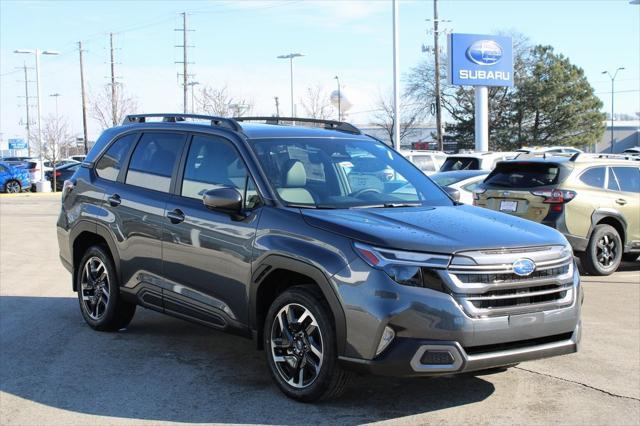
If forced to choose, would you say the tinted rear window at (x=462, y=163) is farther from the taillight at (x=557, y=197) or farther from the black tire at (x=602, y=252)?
the taillight at (x=557, y=197)

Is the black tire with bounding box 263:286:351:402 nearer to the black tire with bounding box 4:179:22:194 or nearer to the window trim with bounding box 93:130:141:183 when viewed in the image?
the window trim with bounding box 93:130:141:183

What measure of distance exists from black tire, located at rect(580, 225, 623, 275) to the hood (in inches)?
231

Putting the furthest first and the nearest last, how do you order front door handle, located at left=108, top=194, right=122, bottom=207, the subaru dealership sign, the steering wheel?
the subaru dealership sign
front door handle, located at left=108, top=194, right=122, bottom=207
the steering wheel

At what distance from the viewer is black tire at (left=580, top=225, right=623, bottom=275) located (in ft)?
35.5

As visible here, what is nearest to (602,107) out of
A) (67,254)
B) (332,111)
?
(332,111)

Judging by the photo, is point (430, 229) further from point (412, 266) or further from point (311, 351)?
point (311, 351)

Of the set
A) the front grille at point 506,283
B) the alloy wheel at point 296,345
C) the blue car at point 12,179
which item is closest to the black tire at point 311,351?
the alloy wheel at point 296,345

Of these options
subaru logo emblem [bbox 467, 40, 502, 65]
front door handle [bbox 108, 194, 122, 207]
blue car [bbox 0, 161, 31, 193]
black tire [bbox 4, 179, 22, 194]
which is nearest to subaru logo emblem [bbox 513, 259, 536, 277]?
front door handle [bbox 108, 194, 122, 207]

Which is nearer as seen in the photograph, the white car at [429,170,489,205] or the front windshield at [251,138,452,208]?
the front windshield at [251,138,452,208]

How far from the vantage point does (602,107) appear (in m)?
65.9

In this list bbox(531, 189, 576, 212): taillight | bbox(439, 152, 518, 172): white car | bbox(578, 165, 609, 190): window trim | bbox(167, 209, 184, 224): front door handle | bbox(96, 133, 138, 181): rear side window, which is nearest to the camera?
bbox(167, 209, 184, 224): front door handle

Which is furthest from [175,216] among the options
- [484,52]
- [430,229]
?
[484,52]

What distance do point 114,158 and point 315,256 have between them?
3.09m

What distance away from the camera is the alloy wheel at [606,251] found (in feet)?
36.0
